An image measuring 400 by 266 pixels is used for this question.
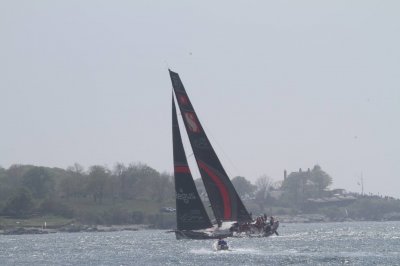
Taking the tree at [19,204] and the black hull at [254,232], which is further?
the tree at [19,204]

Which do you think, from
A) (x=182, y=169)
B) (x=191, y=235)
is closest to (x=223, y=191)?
(x=182, y=169)

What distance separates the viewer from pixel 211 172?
245ft

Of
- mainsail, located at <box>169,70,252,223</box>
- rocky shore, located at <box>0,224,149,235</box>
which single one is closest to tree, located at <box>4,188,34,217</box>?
rocky shore, located at <box>0,224,149,235</box>

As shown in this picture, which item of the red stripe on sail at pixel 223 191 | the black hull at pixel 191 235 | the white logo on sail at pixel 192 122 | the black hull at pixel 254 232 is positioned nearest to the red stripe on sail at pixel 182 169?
the red stripe on sail at pixel 223 191

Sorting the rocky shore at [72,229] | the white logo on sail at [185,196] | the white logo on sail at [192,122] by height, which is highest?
the white logo on sail at [192,122]

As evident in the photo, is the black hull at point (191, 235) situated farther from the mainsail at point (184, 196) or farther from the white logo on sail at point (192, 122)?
the white logo on sail at point (192, 122)

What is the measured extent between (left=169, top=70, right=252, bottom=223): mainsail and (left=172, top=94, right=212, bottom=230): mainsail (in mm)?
1341

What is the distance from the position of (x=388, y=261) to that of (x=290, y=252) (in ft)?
42.0

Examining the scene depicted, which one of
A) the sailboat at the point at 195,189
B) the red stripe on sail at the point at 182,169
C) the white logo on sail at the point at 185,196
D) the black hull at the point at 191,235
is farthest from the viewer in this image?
the white logo on sail at the point at 185,196

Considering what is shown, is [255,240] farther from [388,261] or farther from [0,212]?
[0,212]

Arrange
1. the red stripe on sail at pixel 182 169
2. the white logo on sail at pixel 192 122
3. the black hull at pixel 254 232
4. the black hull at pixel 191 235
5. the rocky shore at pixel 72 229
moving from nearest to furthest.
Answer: the black hull at pixel 191 235, the red stripe on sail at pixel 182 169, the white logo on sail at pixel 192 122, the black hull at pixel 254 232, the rocky shore at pixel 72 229

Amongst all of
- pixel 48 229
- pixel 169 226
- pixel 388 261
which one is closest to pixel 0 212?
pixel 48 229

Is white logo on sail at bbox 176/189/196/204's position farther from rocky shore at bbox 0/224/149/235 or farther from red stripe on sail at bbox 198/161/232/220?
rocky shore at bbox 0/224/149/235

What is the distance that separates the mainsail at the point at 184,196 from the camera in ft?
237
